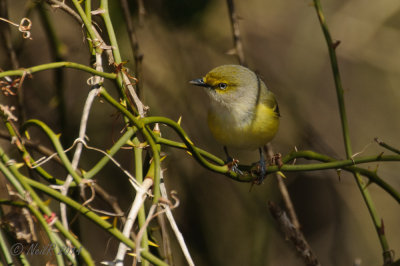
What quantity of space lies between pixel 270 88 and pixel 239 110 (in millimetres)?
1712

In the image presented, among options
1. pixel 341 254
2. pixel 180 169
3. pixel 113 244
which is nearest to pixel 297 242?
pixel 180 169

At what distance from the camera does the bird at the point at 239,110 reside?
130 inches

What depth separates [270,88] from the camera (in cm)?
506

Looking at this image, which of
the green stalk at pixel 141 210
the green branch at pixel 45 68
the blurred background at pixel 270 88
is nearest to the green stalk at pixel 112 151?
the green stalk at pixel 141 210

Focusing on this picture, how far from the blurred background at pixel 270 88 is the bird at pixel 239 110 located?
2.86 ft

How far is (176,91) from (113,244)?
177 cm

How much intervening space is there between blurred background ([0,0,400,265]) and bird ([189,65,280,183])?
2.86ft

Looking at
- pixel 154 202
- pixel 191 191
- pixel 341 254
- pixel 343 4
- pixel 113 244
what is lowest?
pixel 341 254

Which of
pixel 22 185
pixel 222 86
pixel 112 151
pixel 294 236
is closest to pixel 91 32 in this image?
pixel 112 151

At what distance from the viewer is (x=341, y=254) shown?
5973 mm

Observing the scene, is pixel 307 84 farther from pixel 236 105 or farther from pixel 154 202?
pixel 154 202

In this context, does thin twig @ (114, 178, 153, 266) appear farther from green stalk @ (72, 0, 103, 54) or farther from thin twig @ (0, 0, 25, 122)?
thin twig @ (0, 0, 25, 122)

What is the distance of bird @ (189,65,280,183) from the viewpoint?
10.8 feet

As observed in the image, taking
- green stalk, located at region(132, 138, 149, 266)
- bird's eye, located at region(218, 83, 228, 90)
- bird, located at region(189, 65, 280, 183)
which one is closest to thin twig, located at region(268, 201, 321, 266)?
bird, located at region(189, 65, 280, 183)
